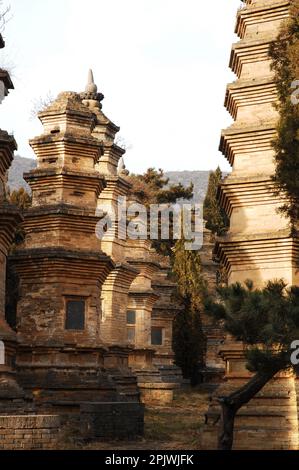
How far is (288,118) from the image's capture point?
49.7ft

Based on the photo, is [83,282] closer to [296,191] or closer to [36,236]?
[36,236]

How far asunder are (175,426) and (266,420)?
7.28 metres

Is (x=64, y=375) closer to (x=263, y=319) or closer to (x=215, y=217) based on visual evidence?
(x=263, y=319)

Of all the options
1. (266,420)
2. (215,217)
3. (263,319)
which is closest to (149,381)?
(266,420)

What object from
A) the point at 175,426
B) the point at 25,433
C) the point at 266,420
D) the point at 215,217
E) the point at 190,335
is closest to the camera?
the point at 25,433

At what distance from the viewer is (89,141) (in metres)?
24.2

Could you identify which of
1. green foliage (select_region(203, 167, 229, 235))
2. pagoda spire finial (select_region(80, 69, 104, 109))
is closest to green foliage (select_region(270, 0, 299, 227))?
pagoda spire finial (select_region(80, 69, 104, 109))

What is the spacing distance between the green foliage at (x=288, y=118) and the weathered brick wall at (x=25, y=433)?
6.18 metres

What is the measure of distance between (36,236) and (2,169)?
420cm

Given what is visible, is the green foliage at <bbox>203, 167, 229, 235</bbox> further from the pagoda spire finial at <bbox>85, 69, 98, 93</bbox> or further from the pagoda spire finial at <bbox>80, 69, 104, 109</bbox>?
the pagoda spire finial at <bbox>85, 69, 98, 93</bbox>

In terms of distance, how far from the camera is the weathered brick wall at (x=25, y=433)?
49.2ft

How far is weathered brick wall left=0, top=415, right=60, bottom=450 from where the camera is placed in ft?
49.2
